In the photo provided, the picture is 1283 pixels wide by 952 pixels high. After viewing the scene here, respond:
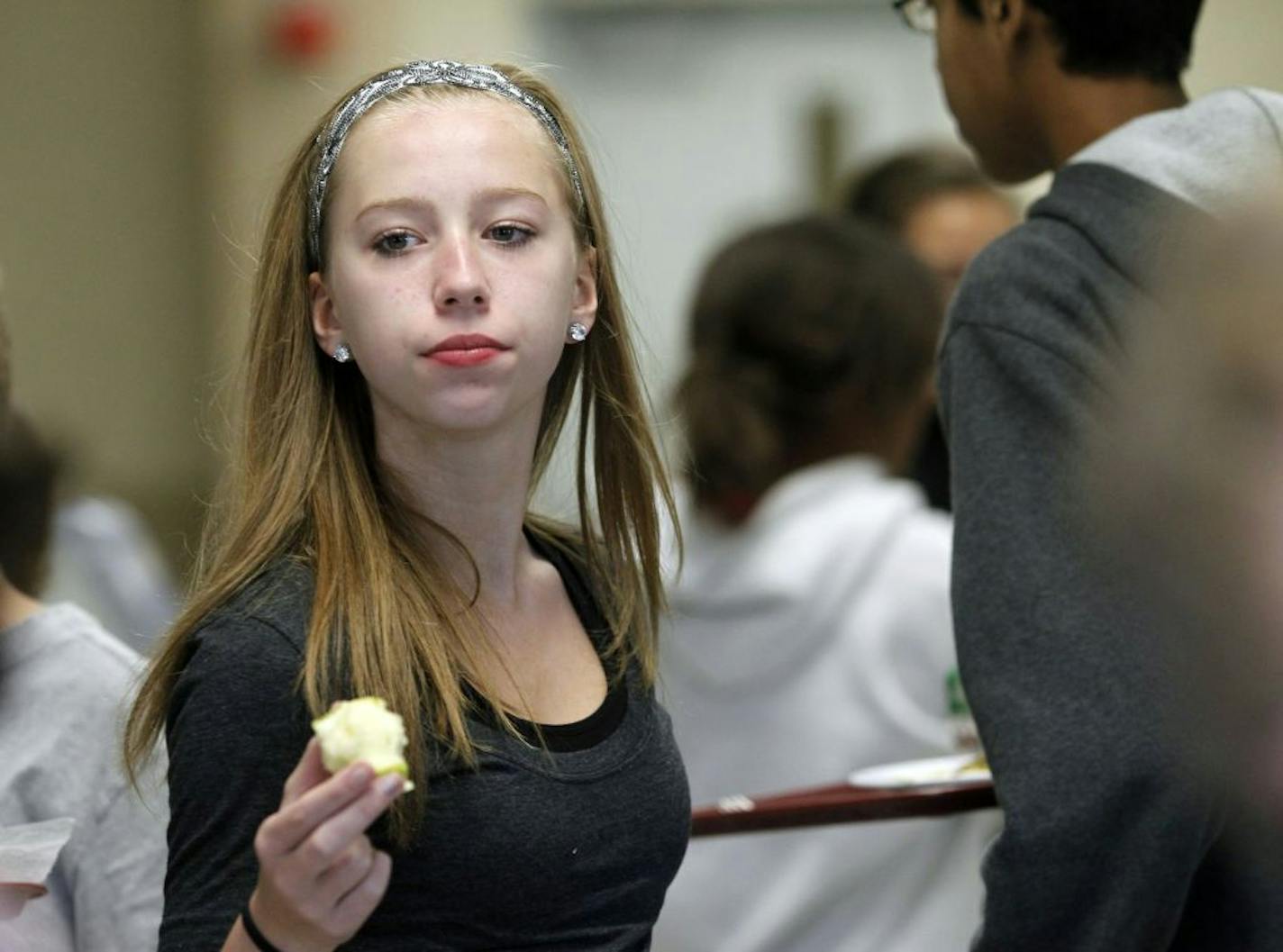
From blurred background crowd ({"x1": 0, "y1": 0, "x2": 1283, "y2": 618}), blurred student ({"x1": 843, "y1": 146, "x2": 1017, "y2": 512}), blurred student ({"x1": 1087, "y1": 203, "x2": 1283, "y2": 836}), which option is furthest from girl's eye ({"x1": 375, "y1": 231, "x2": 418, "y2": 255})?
blurred background crowd ({"x1": 0, "y1": 0, "x2": 1283, "y2": 618})

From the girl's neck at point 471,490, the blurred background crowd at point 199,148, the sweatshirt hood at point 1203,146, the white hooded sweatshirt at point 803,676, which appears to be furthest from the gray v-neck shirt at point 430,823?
the blurred background crowd at point 199,148

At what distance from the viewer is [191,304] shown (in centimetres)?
938

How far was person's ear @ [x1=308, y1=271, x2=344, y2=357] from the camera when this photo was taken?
1.84 meters

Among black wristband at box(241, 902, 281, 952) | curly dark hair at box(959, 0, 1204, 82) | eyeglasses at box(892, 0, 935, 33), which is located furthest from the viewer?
eyeglasses at box(892, 0, 935, 33)

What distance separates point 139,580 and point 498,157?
375cm

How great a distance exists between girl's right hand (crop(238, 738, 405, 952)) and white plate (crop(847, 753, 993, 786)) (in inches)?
41.5

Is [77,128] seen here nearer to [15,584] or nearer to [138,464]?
[138,464]

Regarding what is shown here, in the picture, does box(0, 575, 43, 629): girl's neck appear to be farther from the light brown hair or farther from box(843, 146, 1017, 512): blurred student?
→ box(843, 146, 1017, 512): blurred student

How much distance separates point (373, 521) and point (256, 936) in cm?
39

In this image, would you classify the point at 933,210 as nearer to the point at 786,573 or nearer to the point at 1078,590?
the point at 786,573

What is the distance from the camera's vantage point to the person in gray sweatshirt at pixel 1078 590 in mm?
2061

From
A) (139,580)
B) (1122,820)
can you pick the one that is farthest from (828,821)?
(139,580)

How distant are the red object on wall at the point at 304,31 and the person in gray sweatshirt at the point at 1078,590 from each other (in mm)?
6576

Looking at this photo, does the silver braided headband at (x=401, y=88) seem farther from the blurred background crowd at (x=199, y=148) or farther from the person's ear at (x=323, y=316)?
the blurred background crowd at (x=199, y=148)
